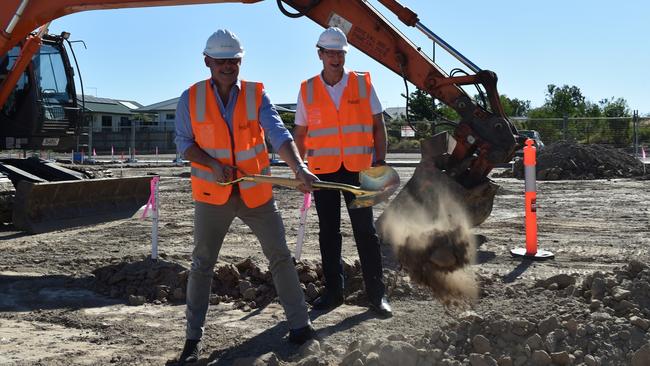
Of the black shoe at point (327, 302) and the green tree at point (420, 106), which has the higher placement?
the green tree at point (420, 106)

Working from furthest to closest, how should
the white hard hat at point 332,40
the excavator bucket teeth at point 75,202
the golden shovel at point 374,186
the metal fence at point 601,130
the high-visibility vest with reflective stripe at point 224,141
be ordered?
the metal fence at point 601,130, the excavator bucket teeth at point 75,202, the white hard hat at point 332,40, the golden shovel at point 374,186, the high-visibility vest with reflective stripe at point 224,141

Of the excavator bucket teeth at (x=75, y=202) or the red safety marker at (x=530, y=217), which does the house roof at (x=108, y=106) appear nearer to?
the excavator bucket teeth at (x=75, y=202)

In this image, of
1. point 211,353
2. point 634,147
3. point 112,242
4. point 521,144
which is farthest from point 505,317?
point 634,147

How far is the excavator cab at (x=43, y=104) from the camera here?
1091 cm

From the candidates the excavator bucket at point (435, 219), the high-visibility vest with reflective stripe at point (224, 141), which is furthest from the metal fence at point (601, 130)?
the high-visibility vest with reflective stripe at point (224, 141)

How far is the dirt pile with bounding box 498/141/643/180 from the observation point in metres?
19.6

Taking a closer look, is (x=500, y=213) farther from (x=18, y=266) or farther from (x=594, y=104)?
(x=594, y=104)

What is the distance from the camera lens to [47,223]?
961 centimetres

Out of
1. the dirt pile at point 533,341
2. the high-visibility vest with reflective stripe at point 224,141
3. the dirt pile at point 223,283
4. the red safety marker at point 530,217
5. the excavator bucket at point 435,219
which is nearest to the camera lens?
the dirt pile at point 533,341

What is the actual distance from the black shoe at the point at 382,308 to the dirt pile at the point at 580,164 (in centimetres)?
1510

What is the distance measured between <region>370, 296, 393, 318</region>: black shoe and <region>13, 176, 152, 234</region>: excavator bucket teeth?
→ 225 inches

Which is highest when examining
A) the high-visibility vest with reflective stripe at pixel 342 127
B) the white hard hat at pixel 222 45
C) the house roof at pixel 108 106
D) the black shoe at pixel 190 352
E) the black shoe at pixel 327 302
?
the house roof at pixel 108 106

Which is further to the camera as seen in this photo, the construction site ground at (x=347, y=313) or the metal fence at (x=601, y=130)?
the metal fence at (x=601, y=130)

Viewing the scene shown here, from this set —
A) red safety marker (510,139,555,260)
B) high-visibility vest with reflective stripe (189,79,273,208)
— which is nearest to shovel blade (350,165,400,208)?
high-visibility vest with reflective stripe (189,79,273,208)
